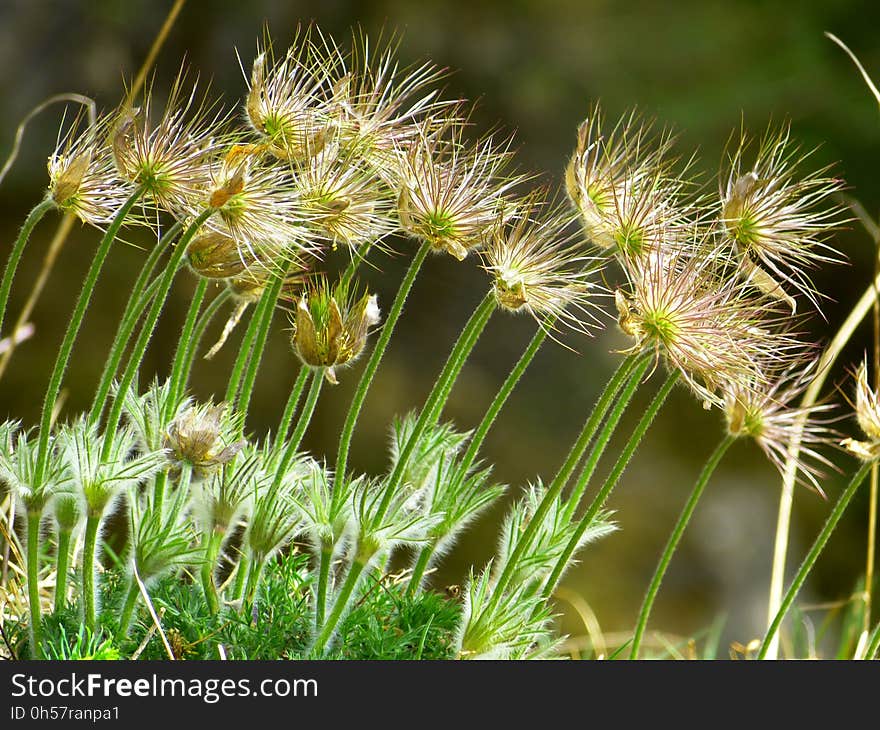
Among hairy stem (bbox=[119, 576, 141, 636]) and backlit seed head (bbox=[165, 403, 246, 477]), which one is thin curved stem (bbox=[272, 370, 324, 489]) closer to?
backlit seed head (bbox=[165, 403, 246, 477])

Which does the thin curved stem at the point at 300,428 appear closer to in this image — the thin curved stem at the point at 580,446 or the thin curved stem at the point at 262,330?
the thin curved stem at the point at 262,330

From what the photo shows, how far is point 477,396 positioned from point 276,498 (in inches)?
69.8

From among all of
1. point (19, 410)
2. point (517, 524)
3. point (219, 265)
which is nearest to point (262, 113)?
point (219, 265)

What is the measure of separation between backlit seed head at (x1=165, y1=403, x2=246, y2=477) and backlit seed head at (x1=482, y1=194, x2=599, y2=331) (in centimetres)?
25

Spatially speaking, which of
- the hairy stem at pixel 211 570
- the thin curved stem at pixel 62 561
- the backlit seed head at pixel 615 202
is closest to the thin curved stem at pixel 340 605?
the hairy stem at pixel 211 570

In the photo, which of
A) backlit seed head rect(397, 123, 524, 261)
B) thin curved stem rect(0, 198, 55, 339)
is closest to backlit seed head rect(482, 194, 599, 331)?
backlit seed head rect(397, 123, 524, 261)

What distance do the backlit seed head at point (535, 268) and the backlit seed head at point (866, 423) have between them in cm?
24

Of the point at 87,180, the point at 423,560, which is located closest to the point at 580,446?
the point at 423,560

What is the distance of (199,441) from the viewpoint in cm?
84

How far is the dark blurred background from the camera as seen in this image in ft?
8.74

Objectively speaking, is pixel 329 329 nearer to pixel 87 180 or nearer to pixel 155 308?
pixel 155 308

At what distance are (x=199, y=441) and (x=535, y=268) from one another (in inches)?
12.2

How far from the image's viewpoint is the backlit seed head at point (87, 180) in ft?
2.81

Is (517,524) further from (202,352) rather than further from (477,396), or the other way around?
(202,352)
